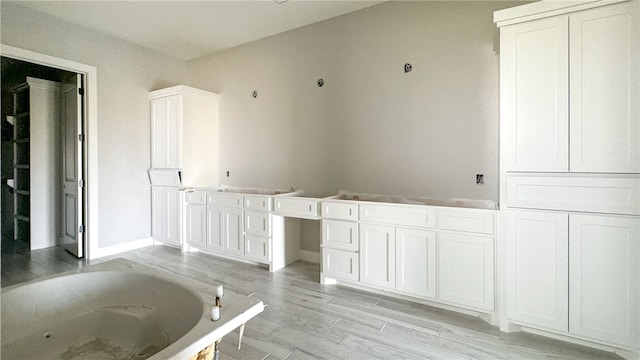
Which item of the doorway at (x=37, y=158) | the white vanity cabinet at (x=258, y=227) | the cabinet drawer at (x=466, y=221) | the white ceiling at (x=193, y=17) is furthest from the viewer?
the doorway at (x=37, y=158)

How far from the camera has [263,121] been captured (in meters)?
3.92

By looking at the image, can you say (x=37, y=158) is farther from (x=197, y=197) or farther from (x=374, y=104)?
(x=374, y=104)

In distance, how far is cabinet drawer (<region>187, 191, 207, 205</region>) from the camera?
372cm

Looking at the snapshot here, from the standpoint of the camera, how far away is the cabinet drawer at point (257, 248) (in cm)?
324

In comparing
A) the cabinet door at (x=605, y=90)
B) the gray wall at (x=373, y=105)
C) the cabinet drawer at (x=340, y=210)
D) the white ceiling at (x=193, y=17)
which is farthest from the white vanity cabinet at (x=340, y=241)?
the white ceiling at (x=193, y=17)

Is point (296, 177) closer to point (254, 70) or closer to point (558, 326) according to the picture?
point (254, 70)

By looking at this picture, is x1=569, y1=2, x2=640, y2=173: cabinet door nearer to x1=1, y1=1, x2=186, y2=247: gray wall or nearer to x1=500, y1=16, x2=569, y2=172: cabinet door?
x1=500, y1=16, x2=569, y2=172: cabinet door

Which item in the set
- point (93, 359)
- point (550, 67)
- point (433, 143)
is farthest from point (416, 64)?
point (93, 359)

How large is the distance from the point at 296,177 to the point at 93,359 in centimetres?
251

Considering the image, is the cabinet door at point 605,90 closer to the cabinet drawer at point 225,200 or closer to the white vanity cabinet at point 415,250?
the white vanity cabinet at point 415,250

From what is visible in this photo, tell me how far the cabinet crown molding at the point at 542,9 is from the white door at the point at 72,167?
475 cm

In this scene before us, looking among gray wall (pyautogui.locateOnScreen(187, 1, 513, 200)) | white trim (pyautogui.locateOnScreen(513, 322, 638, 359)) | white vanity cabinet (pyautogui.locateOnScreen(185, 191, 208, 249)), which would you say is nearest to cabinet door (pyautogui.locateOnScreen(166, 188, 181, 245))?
white vanity cabinet (pyautogui.locateOnScreen(185, 191, 208, 249))

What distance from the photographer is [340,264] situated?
2727 mm

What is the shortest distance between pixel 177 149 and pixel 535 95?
13.4 ft
